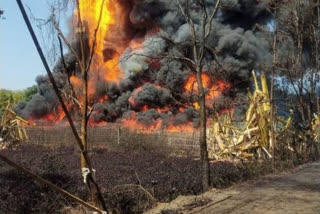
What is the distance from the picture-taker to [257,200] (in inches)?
364

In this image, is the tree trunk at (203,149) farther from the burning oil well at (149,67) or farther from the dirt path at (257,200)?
the burning oil well at (149,67)

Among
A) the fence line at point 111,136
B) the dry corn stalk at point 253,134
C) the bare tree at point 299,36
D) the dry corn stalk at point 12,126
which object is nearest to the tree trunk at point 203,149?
the dry corn stalk at point 253,134

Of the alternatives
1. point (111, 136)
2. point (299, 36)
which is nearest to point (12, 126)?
point (111, 136)

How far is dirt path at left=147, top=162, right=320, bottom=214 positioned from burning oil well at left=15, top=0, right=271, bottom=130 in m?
16.2

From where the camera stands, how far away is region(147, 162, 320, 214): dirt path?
27.3 feet

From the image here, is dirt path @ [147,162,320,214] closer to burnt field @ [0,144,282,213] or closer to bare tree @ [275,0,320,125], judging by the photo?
burnt field @ [0,144,282,213]

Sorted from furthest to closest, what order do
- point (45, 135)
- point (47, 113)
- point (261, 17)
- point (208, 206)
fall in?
point (47, 113) → point (261, 17) → point (45, 135) → point (208, 206)

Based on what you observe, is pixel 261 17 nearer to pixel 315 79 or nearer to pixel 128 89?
pixel 128 89

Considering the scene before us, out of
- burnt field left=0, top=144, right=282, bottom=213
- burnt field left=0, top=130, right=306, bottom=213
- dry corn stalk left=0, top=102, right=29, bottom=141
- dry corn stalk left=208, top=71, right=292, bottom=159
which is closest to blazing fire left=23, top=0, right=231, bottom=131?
dry corn stalk left=0, top=102, right=29, bottom=141

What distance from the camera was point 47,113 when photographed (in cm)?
3925

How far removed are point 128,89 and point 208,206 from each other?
26480 millimetres

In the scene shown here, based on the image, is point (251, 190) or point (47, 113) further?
point (47, 113)

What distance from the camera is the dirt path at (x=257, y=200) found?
27.3ft

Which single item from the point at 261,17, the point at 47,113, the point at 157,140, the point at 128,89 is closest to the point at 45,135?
the point at 157,140
